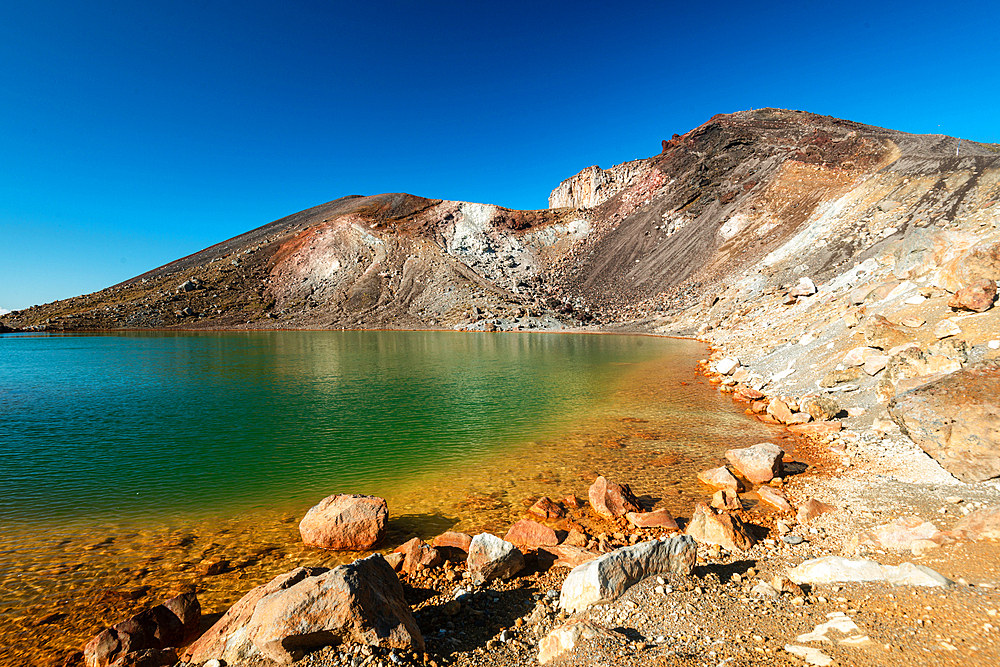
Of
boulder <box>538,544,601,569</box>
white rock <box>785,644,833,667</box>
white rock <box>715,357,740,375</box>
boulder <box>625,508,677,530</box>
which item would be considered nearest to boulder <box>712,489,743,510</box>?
boulder <box>625,508,677,530</box>

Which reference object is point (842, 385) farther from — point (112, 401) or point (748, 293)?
point (748, 293)

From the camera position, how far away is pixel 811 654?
396 cm

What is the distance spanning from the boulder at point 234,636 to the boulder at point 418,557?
1502 millimetres

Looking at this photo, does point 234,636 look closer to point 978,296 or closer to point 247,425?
point 247,425

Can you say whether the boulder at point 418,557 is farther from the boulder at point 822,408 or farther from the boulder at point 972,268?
the boulder at point 972,268

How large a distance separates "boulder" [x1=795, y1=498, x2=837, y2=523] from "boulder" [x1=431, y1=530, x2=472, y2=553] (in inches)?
234

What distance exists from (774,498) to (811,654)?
19.0 feet

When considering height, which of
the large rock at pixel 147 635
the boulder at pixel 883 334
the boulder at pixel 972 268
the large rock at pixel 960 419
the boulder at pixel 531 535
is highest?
the boulder at pixel 972 268

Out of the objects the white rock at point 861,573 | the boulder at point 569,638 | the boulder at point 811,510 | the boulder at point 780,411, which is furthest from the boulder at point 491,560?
the boulder at point 780,411

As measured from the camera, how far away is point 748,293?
50125 mm

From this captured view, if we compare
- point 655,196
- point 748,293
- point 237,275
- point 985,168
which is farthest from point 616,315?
point 237,275

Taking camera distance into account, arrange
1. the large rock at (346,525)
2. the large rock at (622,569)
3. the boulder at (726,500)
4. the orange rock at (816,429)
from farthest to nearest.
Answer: the orange rock at (816,429) < the boulder at (726,500) < the large rock at (346,525) < the large rock at (622,569)

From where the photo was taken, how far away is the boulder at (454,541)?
728 cm

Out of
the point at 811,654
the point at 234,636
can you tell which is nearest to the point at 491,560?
the point at 234,636
